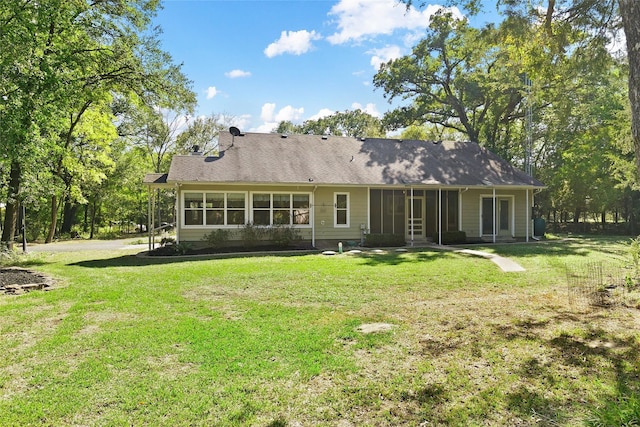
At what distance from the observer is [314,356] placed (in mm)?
4383

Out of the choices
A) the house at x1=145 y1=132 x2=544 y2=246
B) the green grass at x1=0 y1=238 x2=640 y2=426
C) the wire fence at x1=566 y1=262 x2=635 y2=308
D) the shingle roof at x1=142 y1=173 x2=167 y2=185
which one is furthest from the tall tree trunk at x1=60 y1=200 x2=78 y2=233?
the wire fence at x1=566 y1=262 x2=635 y2=308

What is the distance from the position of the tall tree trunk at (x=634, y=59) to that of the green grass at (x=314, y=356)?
226 cm

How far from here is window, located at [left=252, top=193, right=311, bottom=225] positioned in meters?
15.9

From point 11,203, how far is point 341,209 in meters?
11.9

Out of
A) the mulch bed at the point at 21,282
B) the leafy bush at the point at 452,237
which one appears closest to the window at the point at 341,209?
the leafy bush at the point at 452,237

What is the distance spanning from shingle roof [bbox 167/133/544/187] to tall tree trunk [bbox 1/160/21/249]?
15.6 ft

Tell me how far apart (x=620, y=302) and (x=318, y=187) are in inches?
449

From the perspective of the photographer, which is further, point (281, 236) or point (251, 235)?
point (281, 236)

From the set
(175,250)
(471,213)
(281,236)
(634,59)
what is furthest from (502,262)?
(175,250)

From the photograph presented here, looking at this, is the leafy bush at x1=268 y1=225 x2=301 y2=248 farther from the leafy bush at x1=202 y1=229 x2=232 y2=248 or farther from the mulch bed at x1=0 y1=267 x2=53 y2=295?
the mulch bed at x1=0 y1=267 x2=53 y2=295

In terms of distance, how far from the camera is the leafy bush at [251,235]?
15.2 metres

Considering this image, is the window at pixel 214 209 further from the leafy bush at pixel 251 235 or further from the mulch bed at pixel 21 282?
the mulch bed at pixel 21 282

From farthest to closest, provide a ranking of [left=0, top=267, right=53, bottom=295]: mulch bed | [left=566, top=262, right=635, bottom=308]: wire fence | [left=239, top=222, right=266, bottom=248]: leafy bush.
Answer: [left=239, top=222, right=266, bottom=248]: leafy bush
[left=0, top=267, right=53, bottom=295]: mulch bed
[left=566, top=262, right=635, bottom=308]: wire fence

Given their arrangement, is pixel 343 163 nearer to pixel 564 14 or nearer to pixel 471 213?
pixel 471 213
